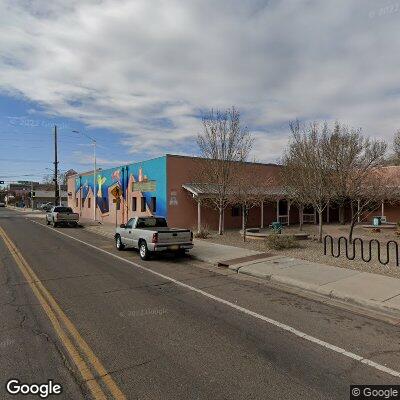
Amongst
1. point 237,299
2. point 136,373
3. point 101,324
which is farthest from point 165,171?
point 136,373

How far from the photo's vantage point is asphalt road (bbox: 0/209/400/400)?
4414 millimetres

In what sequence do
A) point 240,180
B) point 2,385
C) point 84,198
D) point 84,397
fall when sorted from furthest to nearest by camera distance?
1. point 84,198
2. point 240,180
3. point 2,385
4. point 84,397

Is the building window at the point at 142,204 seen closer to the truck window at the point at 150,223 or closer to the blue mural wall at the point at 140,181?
the blue mural wall at the point at 140,181

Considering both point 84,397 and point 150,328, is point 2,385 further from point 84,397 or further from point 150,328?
point 150,328

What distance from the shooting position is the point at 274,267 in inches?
467

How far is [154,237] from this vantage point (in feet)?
44.3

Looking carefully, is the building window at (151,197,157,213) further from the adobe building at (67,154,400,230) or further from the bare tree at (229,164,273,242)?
the bare tree at (229,164,273,242)

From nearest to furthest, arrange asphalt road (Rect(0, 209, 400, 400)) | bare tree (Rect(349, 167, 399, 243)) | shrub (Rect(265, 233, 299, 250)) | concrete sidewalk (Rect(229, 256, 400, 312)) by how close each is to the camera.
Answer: asphalt road (Rect(0, 209, 400, 400)) < concrete sidewalk (Rect(229, 256, 400, 312)) < shrub (Rect(265, 233, 299, 250)) < bare tree (Rect(349, 167, 399, 243))

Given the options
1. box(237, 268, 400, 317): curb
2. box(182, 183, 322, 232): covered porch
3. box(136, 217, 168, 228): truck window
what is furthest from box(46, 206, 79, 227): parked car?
box(237, 268, 400, 317): curb

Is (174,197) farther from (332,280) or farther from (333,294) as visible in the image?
(333,294)

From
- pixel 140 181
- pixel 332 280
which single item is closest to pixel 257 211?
pixel 140 181

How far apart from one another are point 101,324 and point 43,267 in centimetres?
628

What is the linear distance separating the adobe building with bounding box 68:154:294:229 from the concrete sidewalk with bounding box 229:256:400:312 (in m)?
11.7

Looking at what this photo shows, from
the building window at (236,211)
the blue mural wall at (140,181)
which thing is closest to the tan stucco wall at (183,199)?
the blue mural wall at (140,181)
